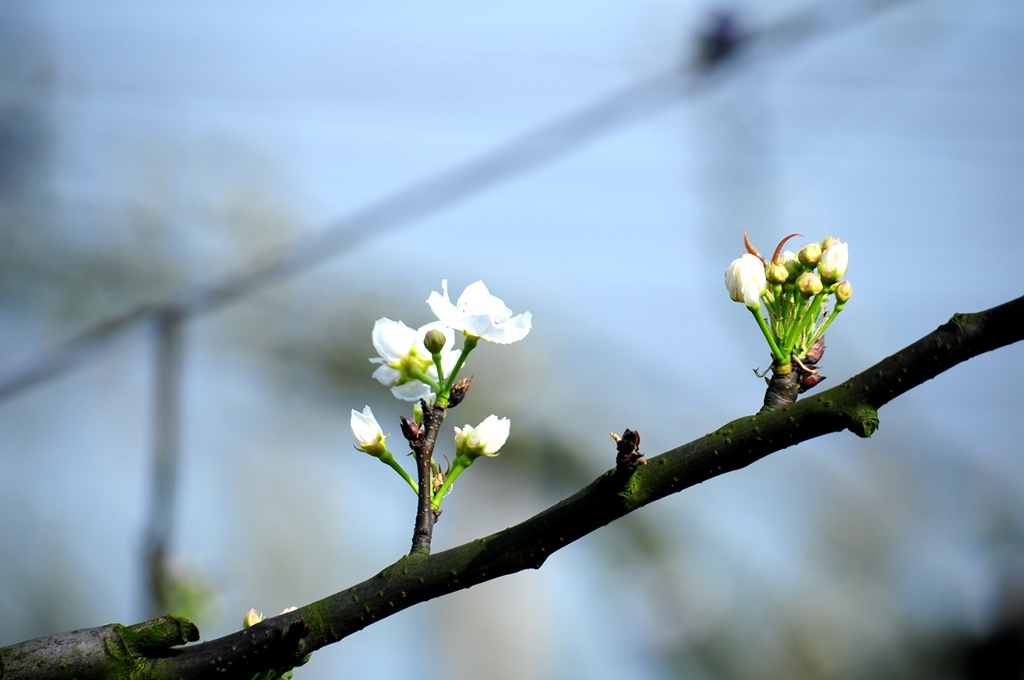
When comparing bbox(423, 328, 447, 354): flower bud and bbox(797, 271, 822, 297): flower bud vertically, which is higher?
bbox(423, 328, 447, 354): flower bud

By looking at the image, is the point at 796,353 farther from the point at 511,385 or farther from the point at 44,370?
the point at 511,385

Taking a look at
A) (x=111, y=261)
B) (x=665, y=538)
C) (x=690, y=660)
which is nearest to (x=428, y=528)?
(x=690, y=660)

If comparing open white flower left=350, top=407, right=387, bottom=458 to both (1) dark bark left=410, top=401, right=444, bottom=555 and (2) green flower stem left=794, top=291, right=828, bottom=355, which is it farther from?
(2) green flower stem left=794, top=291, right=828, bottom=355

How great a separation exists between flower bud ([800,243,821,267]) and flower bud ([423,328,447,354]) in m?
0.53

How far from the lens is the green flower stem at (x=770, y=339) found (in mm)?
998

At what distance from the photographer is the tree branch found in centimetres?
76

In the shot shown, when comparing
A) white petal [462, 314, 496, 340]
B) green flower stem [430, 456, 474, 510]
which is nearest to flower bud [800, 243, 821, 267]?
white petal [462, 314, 496, 340]

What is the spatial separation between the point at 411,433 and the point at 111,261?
5773mm

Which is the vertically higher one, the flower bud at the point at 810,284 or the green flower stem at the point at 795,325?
the flower bud at the point at 810,284

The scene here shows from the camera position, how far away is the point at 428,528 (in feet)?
2.94

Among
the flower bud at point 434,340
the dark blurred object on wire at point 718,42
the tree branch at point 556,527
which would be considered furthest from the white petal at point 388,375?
the dark blurred object on wire at point 718,42

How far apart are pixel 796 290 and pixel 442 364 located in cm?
53

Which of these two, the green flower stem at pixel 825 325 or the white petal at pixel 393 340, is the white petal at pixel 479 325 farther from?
the green flower stem at pixel 825 325

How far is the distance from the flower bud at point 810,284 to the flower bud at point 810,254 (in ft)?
0.06
